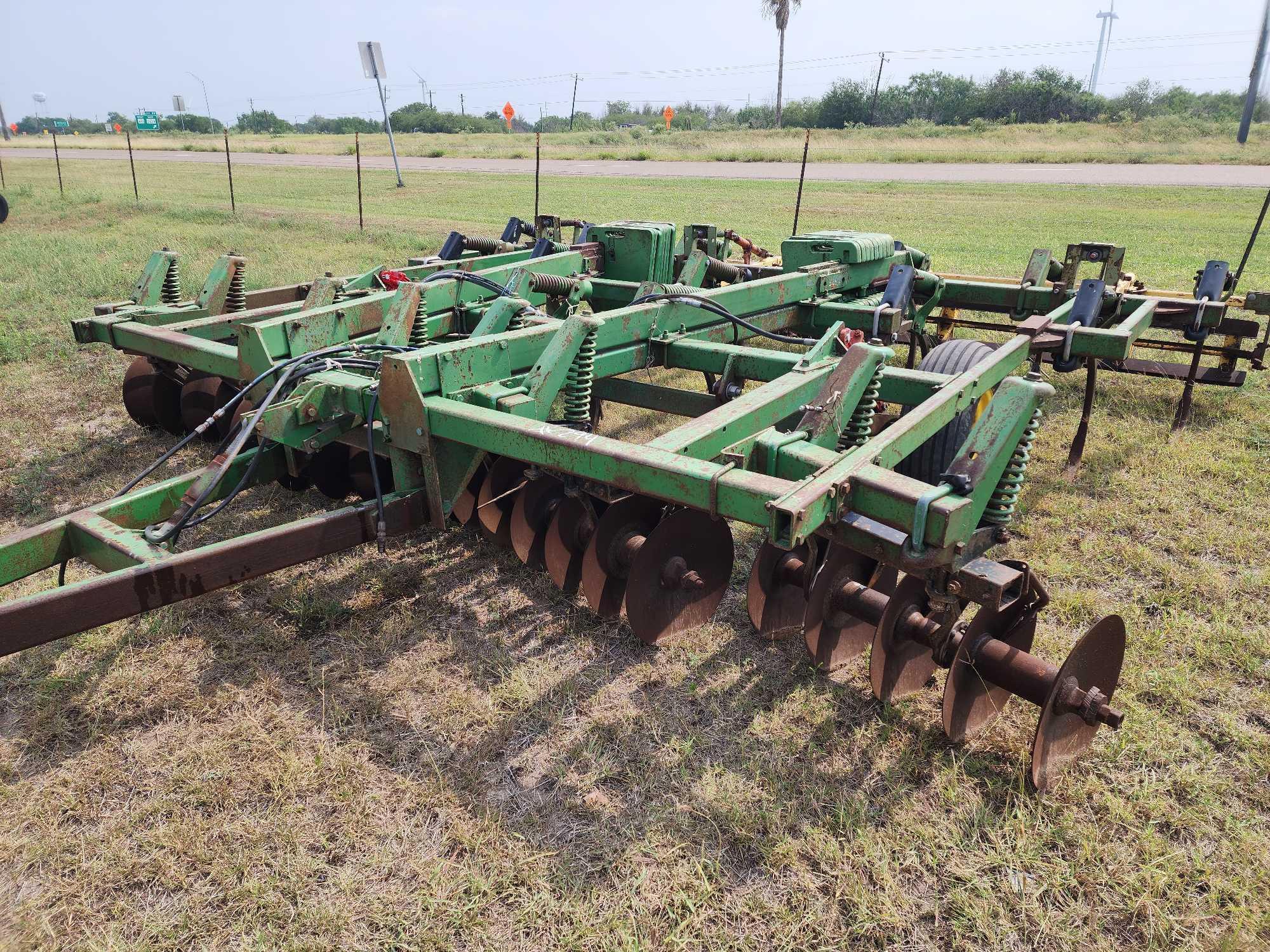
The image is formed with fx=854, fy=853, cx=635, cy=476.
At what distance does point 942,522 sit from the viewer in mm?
2318

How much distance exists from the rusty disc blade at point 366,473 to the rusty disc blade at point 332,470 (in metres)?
0.04

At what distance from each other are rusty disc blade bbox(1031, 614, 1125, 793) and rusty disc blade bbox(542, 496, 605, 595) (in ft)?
5.66

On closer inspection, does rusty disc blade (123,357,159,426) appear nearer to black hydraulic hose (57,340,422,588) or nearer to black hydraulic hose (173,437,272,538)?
black hydraulic hose (57,340,422,588)

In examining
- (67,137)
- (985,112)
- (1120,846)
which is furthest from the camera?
(67,137)

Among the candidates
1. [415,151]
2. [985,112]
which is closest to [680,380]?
[415,151]

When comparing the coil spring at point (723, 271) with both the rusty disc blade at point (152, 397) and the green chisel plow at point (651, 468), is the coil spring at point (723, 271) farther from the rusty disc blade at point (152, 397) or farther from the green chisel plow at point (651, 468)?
the rusty disc blade at point (152, 397)

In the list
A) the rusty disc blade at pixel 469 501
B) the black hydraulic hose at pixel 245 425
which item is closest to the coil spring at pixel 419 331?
the black hydraulic hose at pixel 245 425

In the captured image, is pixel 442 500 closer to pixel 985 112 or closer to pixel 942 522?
pixel 942 522

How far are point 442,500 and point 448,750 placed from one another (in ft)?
3.05

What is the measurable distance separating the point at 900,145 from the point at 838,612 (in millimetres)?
37721

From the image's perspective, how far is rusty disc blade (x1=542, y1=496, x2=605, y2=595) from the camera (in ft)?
11.4

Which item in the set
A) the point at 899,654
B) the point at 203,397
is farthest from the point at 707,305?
the point at 203,397

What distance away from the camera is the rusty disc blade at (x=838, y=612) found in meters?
3.05

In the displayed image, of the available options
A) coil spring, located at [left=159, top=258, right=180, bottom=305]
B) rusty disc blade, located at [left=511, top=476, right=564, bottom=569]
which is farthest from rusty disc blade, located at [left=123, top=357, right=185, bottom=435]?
rusty disc blade, located at [left=511, top=476, right=564, bottom=569]
